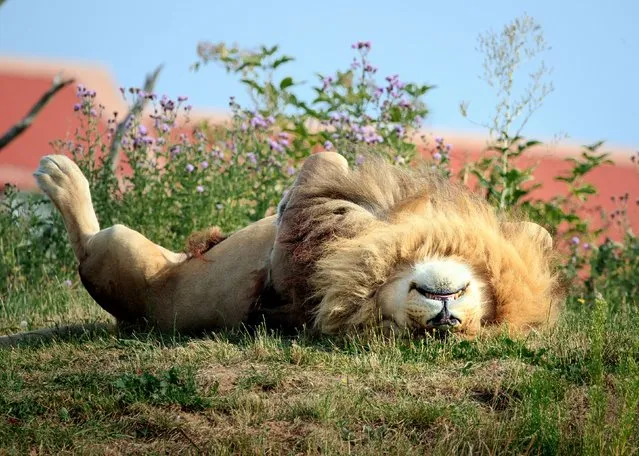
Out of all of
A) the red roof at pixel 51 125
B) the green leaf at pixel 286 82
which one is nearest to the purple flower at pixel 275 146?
the green leaf at pixel 286 82

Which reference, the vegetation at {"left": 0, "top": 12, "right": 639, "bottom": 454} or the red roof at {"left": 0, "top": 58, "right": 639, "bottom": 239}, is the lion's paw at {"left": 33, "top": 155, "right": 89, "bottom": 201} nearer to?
the vegetation at {"left": 0, "top": 12, "right": 639, "bottom": 454}

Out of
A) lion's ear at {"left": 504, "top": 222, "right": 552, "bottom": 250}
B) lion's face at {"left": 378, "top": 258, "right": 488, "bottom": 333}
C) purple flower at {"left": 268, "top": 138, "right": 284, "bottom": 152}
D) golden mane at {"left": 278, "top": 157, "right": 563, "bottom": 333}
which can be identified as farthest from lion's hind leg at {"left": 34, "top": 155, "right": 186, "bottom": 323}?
purple flower at {"left": 268, "top": 138, "right": 284, "bottom": 152}

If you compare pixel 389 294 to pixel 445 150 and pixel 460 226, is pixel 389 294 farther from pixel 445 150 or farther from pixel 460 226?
pixel 445 150

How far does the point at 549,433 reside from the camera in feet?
11.6

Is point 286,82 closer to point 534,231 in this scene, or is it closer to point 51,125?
point 534,231

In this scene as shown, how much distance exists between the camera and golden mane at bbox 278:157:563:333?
462 cm

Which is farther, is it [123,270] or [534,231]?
[123,270]

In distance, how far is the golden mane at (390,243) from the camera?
4.62m

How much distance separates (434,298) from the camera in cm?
439

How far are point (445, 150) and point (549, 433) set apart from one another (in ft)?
14.0

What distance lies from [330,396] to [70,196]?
2.41m

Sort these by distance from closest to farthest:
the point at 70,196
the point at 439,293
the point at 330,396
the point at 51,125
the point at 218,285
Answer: the point at 330,396
the point at 439,293
the point at 218,285
the point at 70,196
the point at 51,125

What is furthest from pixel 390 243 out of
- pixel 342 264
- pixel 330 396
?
pixel 330 396

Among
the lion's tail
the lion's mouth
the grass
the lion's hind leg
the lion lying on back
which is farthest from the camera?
the lion's tail
